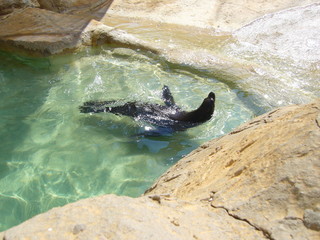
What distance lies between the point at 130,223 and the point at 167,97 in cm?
368

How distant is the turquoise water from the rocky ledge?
1654 mm

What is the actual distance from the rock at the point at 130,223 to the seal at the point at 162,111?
259 centimetres

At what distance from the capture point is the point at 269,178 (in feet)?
6.40

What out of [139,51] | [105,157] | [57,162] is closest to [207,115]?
[105,157]

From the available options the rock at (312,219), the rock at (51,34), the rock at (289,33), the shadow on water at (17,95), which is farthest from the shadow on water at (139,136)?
the rock at (289,33)

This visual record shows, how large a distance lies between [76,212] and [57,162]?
2.31 m

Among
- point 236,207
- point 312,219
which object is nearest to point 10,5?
point 236,207

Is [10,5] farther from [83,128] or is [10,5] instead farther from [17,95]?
[83,128]

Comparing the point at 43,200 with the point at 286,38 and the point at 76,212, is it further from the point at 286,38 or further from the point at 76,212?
the point at 286,38

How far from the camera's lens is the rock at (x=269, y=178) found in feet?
5.54

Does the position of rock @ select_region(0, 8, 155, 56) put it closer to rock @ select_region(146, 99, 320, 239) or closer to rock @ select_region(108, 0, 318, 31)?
rock @ select_region(108, 0, 318, 31)

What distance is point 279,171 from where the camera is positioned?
6.36 ft

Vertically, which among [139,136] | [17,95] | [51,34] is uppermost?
[51,34]

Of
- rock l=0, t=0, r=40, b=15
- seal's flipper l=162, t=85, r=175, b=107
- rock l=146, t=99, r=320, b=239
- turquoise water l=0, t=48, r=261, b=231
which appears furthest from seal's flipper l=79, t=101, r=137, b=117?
rock l=0, t=0, r=40, b=15
